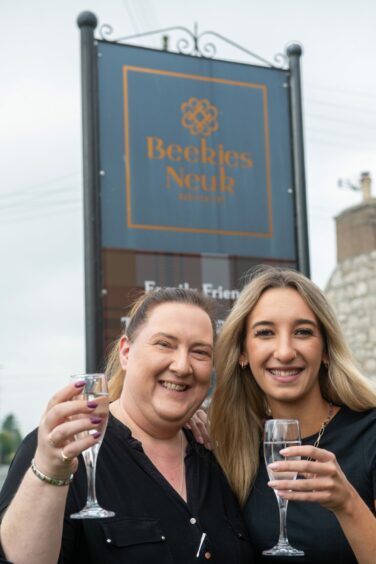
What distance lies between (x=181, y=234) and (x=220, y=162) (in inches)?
21.6

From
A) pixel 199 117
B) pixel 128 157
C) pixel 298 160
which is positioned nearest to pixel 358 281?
pixel 298 160

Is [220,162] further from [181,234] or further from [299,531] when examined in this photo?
[299,531]

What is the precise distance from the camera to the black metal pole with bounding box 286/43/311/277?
5.66 metres

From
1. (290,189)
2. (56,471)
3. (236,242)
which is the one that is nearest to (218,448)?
(56,471)

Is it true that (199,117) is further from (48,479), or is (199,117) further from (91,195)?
(48,479)

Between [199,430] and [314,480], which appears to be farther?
[199,430]

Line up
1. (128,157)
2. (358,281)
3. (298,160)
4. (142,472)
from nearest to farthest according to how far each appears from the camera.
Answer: (142,472), (128,157), (298,160), (358,281)

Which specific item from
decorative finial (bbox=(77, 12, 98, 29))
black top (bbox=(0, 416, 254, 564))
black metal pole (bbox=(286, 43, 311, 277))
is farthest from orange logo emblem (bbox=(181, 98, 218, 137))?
black top (bbox=(0, 416, 254, 564))

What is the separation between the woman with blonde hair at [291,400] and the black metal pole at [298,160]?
1.87 metres

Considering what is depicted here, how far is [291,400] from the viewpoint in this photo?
3.53 meters

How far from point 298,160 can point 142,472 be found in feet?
10.3

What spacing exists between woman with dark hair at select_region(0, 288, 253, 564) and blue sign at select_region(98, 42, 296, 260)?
186cm

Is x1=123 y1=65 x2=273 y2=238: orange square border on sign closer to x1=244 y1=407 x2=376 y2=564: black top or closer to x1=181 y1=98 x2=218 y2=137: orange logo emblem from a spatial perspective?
x1=181 y1=98 x2=218 y2=137: orange logo emblem

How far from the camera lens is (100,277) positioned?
5031mm
